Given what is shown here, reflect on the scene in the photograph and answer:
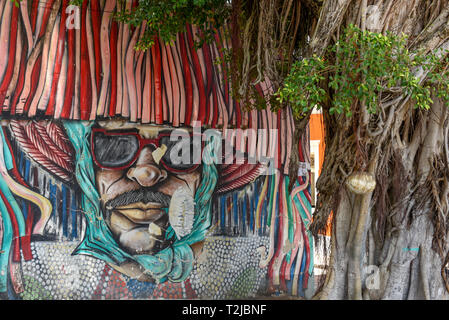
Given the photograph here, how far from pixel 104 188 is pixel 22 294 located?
5.17 ft

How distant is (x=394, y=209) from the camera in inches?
191

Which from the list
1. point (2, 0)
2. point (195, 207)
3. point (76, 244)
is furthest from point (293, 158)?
point (2, 0)

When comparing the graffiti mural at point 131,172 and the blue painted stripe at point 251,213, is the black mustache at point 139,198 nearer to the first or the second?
the graffiti mural at point 131,172

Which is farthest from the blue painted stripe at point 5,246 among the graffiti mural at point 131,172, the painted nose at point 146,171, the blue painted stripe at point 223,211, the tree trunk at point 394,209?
→ the tree trunk at point 394,209

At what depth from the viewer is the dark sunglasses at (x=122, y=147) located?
6094mm

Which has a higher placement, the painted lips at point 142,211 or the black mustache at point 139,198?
the black mustache at point 139,198

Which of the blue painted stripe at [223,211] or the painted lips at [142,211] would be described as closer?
the painted lips at [142,211]

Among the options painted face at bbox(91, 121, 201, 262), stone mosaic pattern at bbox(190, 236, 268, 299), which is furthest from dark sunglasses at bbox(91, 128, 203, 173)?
stone mosaic pattern at bbox(190, 236, 268, 299)

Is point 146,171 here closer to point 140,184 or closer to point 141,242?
point 140,184

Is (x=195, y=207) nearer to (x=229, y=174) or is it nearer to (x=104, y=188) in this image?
(x=229, y=174)

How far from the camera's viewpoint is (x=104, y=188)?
6.11 meters

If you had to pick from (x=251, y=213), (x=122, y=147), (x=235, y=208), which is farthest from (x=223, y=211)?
(x=122, y=147)

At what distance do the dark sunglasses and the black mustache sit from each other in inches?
14.1

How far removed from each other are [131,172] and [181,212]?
0.88 meters
